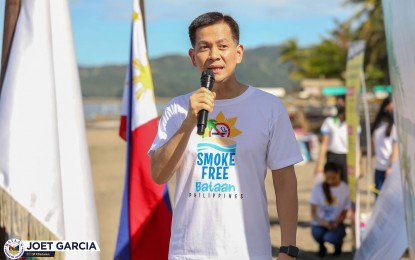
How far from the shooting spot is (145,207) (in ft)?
17.9

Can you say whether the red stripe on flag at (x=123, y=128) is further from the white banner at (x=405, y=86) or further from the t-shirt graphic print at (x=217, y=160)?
the t-shirt graphic print at (x=217, y=160)

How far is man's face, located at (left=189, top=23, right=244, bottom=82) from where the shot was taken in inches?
118

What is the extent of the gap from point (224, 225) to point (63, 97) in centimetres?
137

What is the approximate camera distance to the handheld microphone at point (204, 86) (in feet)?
9.13

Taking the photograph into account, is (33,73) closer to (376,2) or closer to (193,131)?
(193,131)

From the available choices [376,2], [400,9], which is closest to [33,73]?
[400,9]

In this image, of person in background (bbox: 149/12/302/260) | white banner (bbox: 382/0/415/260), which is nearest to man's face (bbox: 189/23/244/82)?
person in background (bbox: 149/12/302/260)

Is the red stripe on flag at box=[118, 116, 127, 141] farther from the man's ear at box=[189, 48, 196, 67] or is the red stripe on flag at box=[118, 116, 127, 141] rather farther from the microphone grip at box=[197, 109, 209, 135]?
the microphone grip at box=[197, 109, 209, 135]

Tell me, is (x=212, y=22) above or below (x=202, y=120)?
above

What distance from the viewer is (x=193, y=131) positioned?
3.01 m

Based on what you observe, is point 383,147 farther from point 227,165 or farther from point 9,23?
point 227,165

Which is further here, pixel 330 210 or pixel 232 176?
pixel 330 210

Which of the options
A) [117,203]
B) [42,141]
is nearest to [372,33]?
[117,203]

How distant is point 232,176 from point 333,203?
532 centimetres
